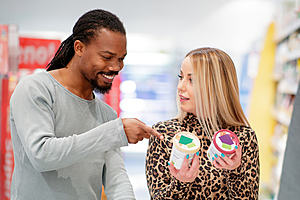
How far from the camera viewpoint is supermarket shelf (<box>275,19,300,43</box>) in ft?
12.5

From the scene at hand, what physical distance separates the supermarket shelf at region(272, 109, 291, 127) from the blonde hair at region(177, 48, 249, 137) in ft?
8.03

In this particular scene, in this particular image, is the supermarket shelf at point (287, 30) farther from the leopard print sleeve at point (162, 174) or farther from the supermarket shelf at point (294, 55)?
the leopard print sleeve at point (162, 174)

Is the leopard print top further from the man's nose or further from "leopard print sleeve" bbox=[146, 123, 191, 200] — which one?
the man's nose

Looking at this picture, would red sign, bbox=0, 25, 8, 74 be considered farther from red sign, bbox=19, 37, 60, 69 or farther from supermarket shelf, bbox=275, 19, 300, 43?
supermarket shelf, bbox=275, 19, 300, 43

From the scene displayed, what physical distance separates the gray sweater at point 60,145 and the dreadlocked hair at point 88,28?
18 cm

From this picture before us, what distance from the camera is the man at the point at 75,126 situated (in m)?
1.17

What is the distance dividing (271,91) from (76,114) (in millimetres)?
4270

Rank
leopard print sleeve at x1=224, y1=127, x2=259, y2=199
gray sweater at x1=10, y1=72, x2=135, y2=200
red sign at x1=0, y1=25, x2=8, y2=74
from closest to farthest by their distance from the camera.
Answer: gray sweater at x1=10, y1=72, x2=135, y2=200, leopard print sleeve at x1=224, y1=127, x2=259, y2=199, red sign at x1=0, y1=25, x2=8, y2=74

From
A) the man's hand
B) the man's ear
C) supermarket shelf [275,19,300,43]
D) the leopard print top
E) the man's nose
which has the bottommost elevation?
the leopard print top

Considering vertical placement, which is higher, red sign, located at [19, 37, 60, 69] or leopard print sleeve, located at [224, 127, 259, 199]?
red sign, located at [19, 37, 60, 69]

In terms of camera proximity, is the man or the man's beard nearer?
the man

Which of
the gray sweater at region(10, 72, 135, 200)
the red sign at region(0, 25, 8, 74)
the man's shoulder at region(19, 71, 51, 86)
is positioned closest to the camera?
the gray sweater at region(10, 72, 135, 200)

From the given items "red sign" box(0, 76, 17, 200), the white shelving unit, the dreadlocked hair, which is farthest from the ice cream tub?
"red sign" box(0, 76, 17, 200)

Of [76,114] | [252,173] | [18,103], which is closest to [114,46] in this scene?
[76,114]
